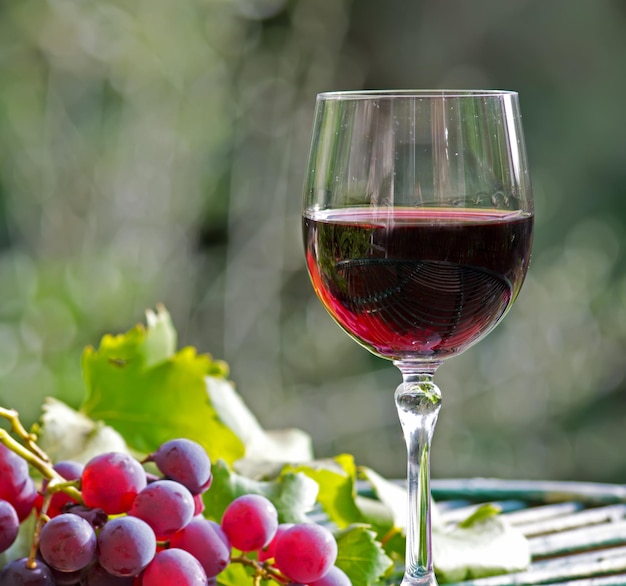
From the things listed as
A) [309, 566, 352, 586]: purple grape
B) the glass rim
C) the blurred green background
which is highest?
the blurred green background

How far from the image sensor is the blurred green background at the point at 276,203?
7.95 ft

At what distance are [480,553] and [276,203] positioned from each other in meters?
1.92

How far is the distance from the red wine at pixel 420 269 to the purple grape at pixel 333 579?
179 mm

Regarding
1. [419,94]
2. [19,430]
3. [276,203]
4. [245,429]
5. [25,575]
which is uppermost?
[276,203]

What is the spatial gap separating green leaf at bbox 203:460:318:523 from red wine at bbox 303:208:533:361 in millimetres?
155

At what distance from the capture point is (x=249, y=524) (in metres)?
0.76

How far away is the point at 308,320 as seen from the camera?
2.82 m

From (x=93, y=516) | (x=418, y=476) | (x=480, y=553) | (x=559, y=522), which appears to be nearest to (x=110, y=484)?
(x=93, y=516)

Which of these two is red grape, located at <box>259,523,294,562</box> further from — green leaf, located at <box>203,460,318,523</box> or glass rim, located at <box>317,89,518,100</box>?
glass rim, located at <box>317,89,518,100</box>

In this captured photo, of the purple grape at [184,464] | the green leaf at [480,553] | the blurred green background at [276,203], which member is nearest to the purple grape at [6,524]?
the purple grape at [184,464]

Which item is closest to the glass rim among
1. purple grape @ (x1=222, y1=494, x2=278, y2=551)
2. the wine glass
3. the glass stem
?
the wine glass

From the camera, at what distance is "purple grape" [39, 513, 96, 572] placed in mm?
691

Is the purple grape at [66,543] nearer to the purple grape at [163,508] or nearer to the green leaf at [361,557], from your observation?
the purple grape at [163,508]

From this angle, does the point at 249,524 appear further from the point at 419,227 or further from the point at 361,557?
the point at 419,227
